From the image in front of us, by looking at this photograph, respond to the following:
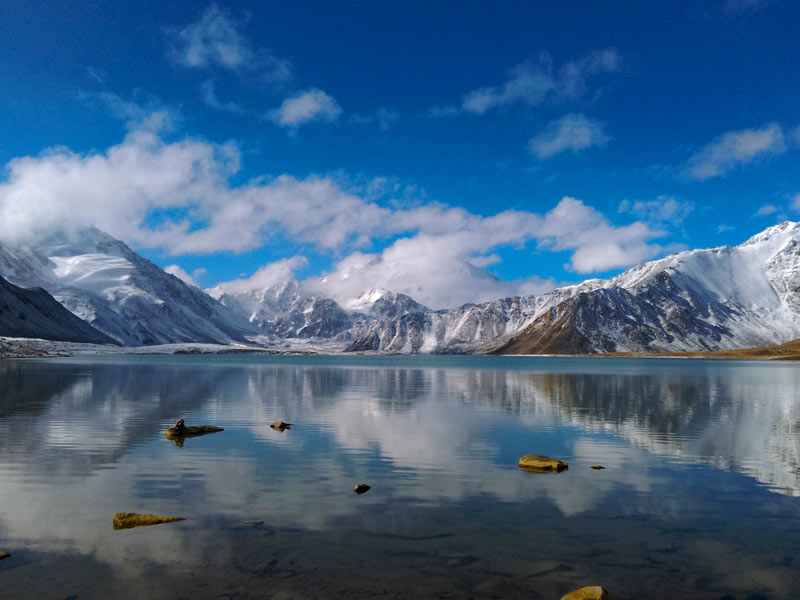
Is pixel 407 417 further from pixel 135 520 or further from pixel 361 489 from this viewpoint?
pixel 135 520

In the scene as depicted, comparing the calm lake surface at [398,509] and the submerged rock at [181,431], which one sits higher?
the submerged rock at [181,431]

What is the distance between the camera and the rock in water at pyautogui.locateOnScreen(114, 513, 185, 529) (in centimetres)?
1967

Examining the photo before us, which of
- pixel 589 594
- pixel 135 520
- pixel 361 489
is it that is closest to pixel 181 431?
pixel 361 489

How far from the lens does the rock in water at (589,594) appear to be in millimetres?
14234

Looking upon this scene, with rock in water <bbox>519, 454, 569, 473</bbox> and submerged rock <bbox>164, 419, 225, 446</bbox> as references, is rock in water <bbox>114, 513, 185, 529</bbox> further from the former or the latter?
submerged rock <bbox>164, 419, 225, 446</bbox>

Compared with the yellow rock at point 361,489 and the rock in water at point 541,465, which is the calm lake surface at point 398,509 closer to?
the yellow rock at point 361,489

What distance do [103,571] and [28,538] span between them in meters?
4.61

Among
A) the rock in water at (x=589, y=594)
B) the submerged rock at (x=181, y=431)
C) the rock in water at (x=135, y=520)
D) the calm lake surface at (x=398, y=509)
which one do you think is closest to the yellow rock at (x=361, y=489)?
the calm lake surface at (x=398, y=509)

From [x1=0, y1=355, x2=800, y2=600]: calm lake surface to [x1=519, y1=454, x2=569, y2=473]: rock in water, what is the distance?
0.90m

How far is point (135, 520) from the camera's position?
1991cm

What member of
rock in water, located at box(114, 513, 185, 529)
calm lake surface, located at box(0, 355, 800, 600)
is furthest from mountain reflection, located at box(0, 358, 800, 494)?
rock in water, located at box(114, 513, 185, 529)

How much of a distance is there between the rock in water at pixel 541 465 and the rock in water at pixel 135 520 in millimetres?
17790

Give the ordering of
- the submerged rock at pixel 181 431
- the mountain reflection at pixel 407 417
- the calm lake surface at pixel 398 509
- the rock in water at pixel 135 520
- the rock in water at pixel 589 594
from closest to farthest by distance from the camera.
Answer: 1. the rock in water at pixel 589 594
2. the calm lake surface at pixel 398 509
3. the rock in water at pixel 135 520
4. the mountain reflection at pixel 407 417
5. the submerged rock at pixel 181 431

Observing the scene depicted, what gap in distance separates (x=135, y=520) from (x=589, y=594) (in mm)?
14898
